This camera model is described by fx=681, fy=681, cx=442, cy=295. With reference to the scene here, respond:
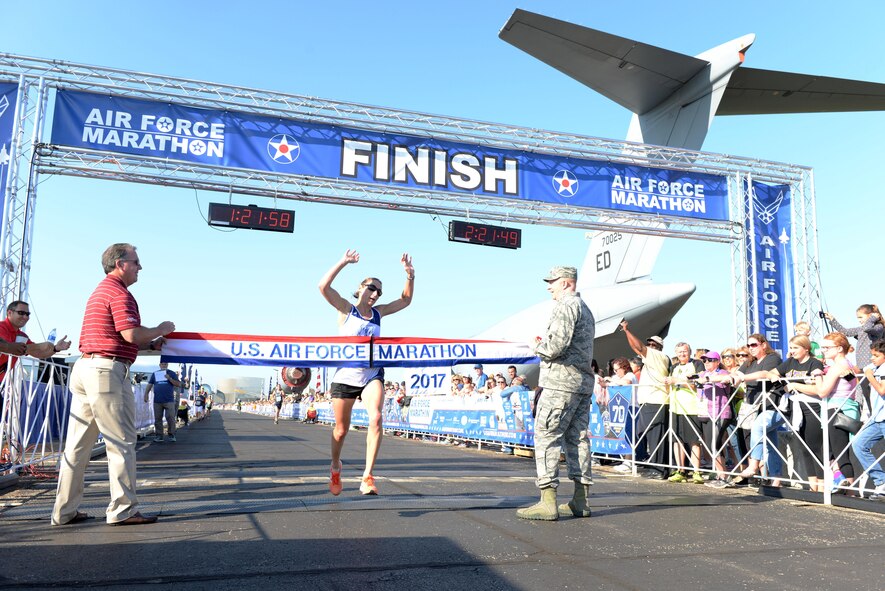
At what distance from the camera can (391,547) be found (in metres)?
3.58

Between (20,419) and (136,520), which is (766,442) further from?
(20,419)

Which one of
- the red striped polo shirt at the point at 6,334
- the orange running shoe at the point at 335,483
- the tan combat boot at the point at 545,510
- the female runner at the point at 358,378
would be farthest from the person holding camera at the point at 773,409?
the red striped polo shirt at the point at 6,334

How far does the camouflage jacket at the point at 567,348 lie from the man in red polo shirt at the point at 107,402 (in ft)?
8.49

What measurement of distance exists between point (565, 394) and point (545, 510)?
801mm

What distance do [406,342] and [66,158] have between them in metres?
9.82

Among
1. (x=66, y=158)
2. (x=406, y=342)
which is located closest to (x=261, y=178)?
(x=66, y=158)

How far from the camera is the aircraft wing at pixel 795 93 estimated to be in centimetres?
1708

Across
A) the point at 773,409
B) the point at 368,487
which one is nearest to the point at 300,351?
the point at 368,487

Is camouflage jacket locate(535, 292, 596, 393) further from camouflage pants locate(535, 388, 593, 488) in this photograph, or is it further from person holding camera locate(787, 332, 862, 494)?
person holding camera locate(787, 332, 862, 494)

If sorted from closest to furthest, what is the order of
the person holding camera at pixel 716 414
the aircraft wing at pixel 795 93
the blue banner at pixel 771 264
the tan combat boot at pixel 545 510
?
1. the tan combat boot at pixel 545 510
2. the person holding camera at pixel 716 414
3. the blue banner at pixel 771 264
4. the aircraft wing at pixel 795 93

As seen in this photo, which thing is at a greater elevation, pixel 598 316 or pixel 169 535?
pixel 598 316

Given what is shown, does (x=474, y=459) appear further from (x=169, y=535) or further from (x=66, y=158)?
(x=66, y=158)

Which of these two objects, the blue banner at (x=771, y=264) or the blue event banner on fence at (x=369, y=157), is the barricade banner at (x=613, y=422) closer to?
the blue event banner on fence at (x=369, y=157)

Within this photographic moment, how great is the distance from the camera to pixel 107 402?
13.8 ft
